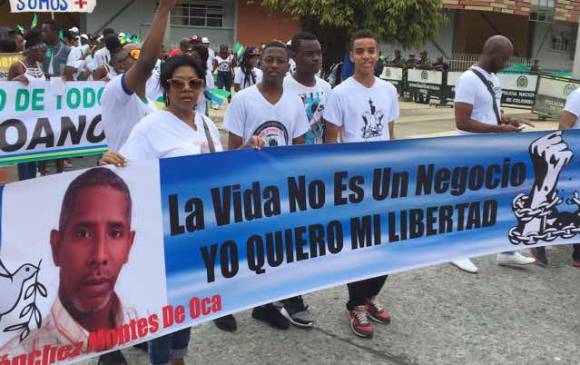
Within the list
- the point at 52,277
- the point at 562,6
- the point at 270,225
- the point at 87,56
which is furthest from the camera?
the point at 562,6

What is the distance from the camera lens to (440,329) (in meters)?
4.15

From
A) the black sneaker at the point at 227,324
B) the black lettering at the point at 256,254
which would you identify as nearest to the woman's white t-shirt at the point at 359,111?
the black lettering at the point at 256,254

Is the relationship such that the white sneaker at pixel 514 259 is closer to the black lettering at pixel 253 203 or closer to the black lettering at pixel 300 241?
the black lettering at pixel 300 241

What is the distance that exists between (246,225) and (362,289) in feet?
3.61

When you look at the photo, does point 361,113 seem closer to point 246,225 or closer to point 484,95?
point 246,225

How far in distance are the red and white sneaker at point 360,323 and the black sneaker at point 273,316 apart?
44 centimetres

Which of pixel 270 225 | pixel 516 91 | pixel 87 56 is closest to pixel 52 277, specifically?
pixel 270 225

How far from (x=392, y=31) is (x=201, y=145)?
11.9 metres

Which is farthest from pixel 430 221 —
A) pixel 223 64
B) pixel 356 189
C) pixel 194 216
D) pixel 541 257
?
pixel 223 64

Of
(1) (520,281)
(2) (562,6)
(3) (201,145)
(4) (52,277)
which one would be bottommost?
(1) (520,281)

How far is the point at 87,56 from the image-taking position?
12734 mm

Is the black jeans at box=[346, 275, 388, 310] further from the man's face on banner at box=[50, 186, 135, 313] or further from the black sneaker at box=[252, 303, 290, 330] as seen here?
the man's face on banner at box=[50, 186, 135, 313]

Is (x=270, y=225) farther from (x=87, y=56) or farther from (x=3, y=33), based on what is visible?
(x=87, y=56)

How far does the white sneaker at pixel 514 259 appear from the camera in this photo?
5.43m
